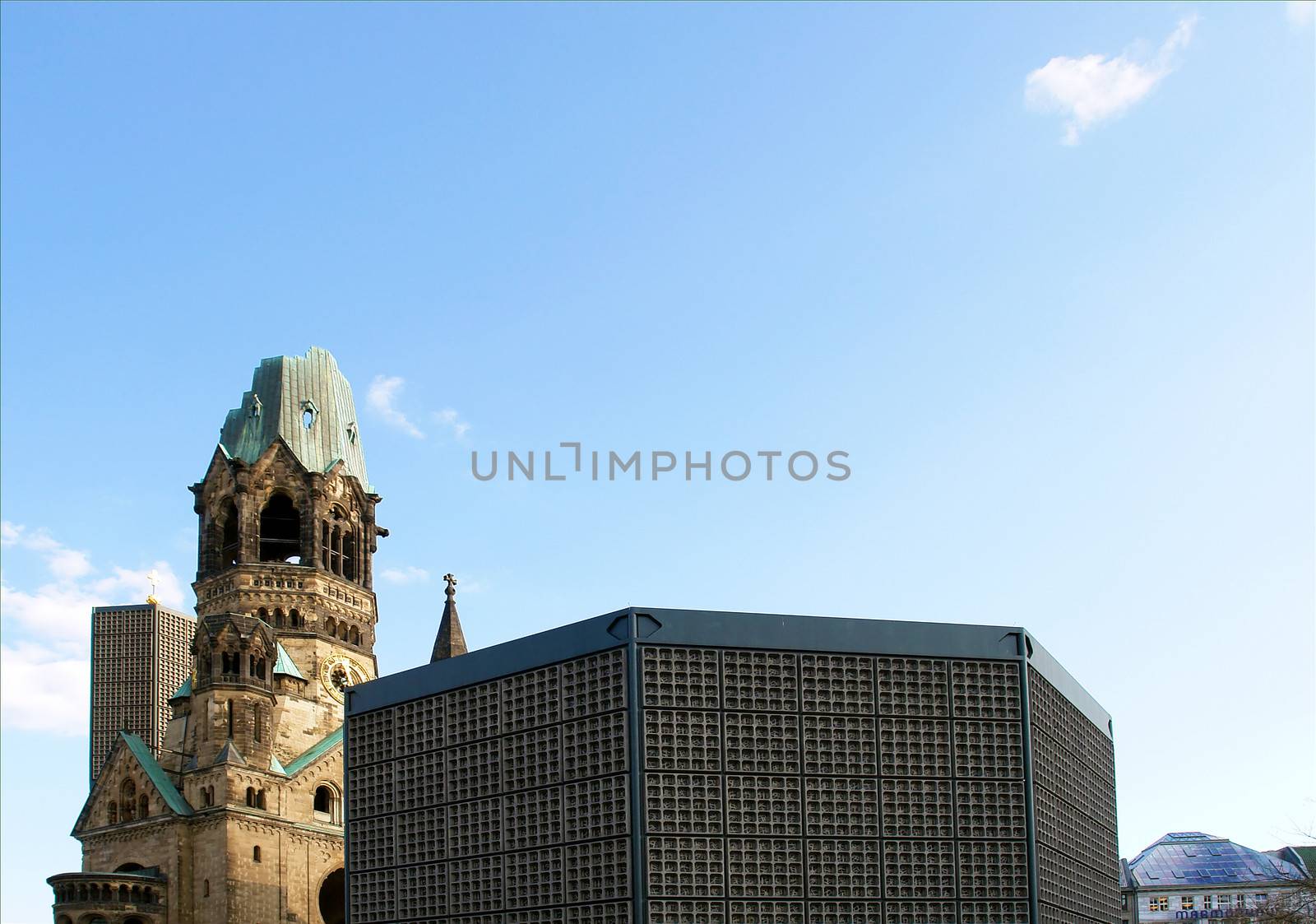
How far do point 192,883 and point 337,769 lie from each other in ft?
26.4

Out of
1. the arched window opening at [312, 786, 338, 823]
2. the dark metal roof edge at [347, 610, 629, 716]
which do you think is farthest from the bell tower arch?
the dark metal roof edge at [347, 610, 629, 716]

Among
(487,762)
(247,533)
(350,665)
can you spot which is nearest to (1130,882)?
(350,665)

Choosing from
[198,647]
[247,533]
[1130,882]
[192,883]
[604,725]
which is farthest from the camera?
[1130,882]

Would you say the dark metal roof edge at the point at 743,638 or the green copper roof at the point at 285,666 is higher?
the green copper roof at the point at 285,666

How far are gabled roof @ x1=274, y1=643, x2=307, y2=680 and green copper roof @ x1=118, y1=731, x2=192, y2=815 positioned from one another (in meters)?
6.48

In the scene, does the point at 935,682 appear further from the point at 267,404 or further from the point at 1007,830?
the point at 267,404

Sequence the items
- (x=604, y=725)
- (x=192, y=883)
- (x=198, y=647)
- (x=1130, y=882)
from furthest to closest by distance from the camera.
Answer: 1. (x=1130, y=882)
2. (x=198, y=647)
3. (x=192, y=883)
4. (x=604, y=725)

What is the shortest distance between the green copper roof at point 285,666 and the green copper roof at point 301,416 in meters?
9.19

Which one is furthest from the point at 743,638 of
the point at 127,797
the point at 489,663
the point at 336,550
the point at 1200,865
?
the point at 1200,865

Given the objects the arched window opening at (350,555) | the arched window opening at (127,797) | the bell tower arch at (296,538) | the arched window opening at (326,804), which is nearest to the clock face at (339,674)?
the bell tower arch at (296,538)

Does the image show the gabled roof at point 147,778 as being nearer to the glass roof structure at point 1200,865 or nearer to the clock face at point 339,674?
the clock face at point 339,674

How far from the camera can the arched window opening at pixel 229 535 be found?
76188 millimetres

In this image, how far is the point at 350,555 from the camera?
7875 cm

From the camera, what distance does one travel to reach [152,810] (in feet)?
218
